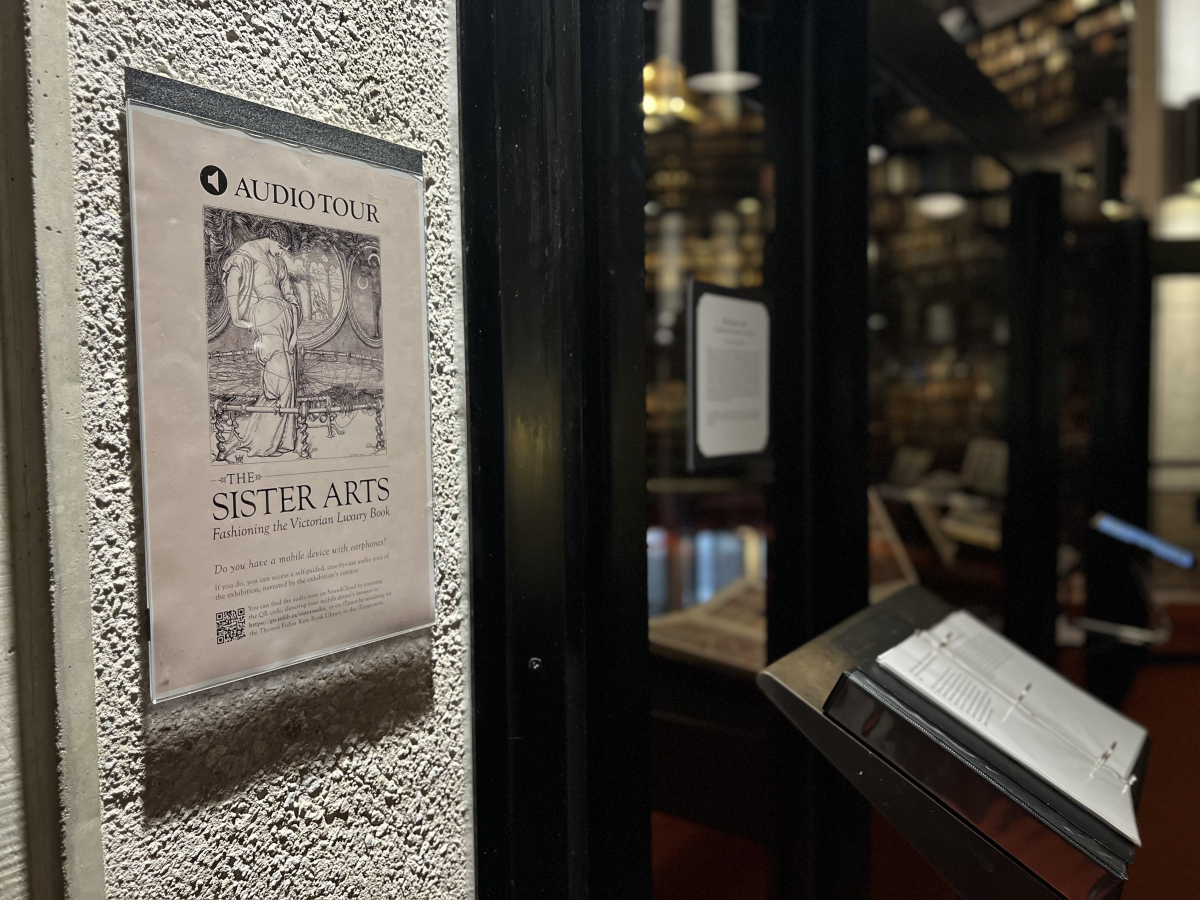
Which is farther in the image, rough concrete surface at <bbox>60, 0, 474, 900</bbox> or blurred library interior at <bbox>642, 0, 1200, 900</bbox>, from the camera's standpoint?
blurred library interior at <bbox>642, 0, 1200, 900</bbox>

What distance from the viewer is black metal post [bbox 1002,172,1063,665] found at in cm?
230

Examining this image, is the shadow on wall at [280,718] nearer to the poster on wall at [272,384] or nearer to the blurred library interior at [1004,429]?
the poster on wall at [272,384]

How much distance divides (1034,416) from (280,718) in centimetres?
227

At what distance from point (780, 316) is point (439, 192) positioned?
0.79 metres

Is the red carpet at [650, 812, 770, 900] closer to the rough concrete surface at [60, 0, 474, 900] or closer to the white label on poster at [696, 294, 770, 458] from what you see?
the white label on poster at [696, 294, 770, 458]

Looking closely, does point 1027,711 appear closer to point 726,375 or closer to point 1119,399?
point 726,375

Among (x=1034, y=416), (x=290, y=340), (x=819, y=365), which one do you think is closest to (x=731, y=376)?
(x=819, y=365)

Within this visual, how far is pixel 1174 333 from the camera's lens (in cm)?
550

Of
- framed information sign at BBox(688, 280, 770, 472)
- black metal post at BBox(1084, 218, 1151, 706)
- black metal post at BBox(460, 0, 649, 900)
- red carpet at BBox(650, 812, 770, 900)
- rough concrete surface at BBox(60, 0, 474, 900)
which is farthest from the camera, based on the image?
black metal post at BBox(1084, 218, 1151, 706)

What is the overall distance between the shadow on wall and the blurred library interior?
13.4 inches

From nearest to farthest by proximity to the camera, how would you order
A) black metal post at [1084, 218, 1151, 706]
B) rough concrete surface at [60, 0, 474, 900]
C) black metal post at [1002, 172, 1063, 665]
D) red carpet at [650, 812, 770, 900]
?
rough concrete surface at [60, 0, 474, 900]
red carpet at [650, 812, 770, 900]
black metal post at [1002, 172, 1063, 665]
black metal post at [1084, 218, 1151, 706]

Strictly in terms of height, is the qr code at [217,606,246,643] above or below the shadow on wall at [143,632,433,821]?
above

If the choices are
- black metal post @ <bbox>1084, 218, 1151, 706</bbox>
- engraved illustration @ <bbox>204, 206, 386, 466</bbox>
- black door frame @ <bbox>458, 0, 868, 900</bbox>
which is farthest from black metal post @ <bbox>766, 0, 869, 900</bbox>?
black metal post @ <bbox>1084, 218, 1151, 706</bbox>

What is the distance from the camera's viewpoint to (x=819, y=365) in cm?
134
